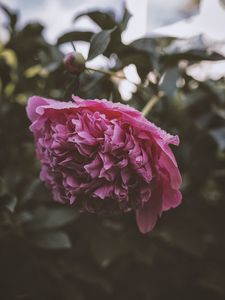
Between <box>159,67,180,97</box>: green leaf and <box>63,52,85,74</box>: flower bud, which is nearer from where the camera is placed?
<box>63,52,85,74</box>: flower bud

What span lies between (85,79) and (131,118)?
51 centimetres

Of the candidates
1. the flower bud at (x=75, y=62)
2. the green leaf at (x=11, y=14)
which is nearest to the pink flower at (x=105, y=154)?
the flower bud at (x=75, y=62)

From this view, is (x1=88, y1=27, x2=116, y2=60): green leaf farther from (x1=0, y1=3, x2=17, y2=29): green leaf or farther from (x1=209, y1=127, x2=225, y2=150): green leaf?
(x1=0, y1=3, x2=17, y2=29): green leaf

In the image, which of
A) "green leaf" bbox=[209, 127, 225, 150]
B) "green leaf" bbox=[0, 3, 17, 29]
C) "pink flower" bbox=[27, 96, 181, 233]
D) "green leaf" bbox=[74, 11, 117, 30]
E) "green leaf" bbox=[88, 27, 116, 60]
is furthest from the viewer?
"green leaf" bbox=[0, 3, 17, 29]

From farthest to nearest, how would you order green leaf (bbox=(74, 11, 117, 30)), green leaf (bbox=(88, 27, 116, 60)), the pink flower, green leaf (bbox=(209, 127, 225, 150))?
green leaf (bbox=(209, 127, 225, 150)), green leaf (bbox=(74, 11, 117, 30)), green leaf (bbox=(88, 27, 116, 60)), the pink flower

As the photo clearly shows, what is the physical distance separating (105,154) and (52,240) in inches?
16.0

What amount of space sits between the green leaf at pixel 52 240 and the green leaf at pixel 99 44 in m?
0.40

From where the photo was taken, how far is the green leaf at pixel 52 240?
981 millimetres

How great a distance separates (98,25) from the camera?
94cm

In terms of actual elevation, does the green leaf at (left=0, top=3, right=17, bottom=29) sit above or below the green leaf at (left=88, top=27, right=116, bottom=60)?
below

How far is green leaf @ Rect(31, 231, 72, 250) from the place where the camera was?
3.22 feet

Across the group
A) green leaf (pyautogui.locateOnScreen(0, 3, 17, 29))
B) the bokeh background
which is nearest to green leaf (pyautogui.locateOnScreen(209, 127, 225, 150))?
the bokeh background

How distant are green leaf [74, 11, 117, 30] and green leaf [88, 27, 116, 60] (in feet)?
0.42

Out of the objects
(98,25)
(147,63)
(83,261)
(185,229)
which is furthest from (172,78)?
(83,261)
